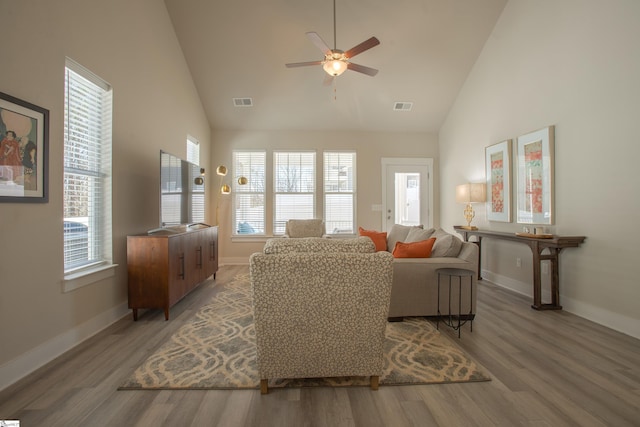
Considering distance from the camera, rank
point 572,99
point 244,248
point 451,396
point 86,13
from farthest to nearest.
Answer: point 244,248 → point 572,99 → point 86,13 → point 451,396

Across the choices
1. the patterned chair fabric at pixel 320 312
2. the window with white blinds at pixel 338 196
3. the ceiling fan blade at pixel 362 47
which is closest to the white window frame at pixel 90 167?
the patterned chair fabric at pixel 320 312

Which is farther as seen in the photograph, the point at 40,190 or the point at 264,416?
the point at 40,190

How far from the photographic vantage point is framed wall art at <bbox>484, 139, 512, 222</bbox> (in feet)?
14.1

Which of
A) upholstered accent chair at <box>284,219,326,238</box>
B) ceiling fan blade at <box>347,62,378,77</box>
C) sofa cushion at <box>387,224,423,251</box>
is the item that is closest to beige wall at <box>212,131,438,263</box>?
upholstered accent chair at <box>284,219,326,238</box>

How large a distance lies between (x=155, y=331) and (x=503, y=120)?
506 centimetres

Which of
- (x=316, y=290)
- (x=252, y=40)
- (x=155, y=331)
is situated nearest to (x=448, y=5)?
(x=252, y=40)

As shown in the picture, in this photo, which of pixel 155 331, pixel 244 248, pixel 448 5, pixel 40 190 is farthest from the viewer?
pixel 244 248

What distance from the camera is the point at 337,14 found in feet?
14.0

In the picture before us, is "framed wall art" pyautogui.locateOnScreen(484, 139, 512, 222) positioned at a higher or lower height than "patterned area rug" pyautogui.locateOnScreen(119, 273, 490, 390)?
higher

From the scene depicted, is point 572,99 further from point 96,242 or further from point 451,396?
point 96,242

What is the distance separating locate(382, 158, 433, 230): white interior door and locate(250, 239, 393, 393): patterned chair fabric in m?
4.69

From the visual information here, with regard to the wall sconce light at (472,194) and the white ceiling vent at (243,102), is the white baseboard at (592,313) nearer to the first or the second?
the wall sconce light at (472,194)

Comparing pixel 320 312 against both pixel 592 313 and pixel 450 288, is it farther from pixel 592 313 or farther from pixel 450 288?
pixel 592 313

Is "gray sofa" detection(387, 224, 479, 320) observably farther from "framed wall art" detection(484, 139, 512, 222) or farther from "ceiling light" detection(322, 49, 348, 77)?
"ceiling light" detection(322, 49, 348, 77)
